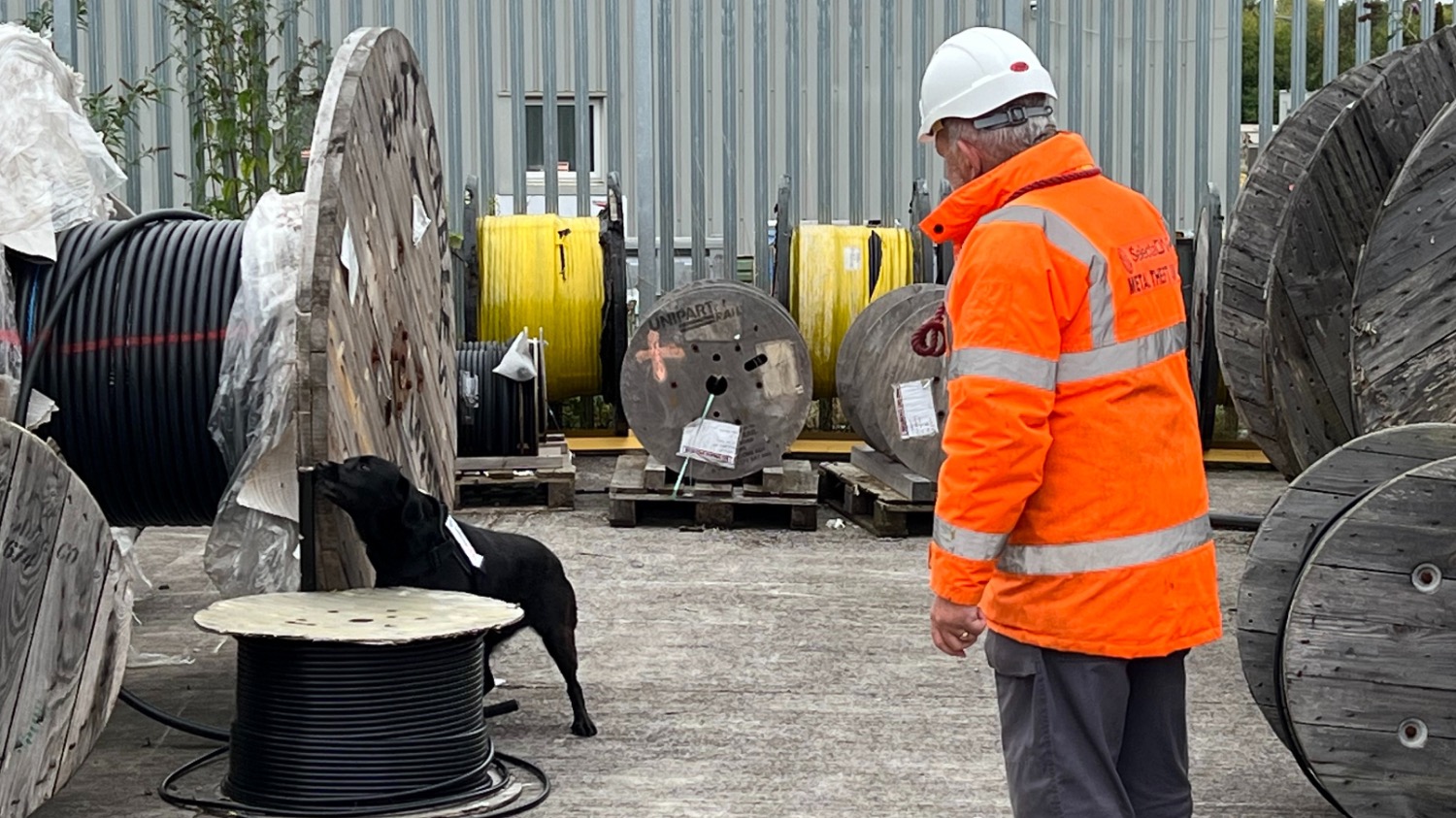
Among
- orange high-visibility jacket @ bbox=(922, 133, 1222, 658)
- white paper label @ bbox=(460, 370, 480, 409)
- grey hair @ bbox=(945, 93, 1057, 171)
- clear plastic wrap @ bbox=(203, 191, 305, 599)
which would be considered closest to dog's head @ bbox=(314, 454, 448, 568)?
clear plastic wrap @ bbox=(203, 191, 305, 599)

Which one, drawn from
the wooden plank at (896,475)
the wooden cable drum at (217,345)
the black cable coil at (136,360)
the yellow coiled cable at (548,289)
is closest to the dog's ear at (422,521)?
the wooden cable drum at (217,345)

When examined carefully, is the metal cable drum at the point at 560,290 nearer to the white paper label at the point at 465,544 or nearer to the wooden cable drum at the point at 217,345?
the wooden cable drum at the point at 217,345

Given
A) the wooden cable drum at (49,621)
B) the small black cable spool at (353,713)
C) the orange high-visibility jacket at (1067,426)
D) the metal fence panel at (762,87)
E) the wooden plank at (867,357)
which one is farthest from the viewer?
the metal fence panel at (762,87)

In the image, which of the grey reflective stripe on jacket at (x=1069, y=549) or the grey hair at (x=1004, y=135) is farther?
the grey hair at (x=1004, y=135)

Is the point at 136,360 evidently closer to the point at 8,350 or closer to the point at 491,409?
the point at 8,350

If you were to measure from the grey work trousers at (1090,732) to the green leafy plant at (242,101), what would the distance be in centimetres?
844

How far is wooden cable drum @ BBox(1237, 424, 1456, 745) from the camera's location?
4344 mm

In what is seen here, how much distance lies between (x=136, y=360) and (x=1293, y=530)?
3.32 m

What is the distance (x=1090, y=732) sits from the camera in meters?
3.33

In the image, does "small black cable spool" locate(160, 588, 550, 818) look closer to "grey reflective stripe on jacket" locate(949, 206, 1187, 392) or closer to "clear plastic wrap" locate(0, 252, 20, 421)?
"clear plastic wrap" locate(0, 252, 20, 421)

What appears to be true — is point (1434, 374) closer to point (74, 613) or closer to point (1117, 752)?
point (1117, 752)

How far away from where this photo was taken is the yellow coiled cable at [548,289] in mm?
11070

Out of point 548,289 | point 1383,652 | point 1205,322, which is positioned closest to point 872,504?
point 548,289

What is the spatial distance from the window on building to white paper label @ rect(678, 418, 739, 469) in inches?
141
